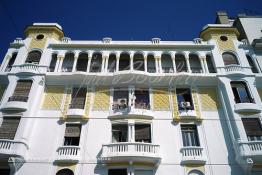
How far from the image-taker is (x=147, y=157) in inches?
663

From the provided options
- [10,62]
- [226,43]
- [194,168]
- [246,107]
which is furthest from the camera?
[226,43]

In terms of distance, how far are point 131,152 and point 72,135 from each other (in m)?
4.66

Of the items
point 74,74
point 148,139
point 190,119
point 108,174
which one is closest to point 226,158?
point 190,119

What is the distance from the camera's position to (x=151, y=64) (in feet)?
76.1

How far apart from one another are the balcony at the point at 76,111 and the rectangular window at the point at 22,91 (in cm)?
335

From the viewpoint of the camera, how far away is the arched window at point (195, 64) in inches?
891

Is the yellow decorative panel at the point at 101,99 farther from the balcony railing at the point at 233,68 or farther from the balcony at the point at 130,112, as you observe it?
the balcony railing at the point at 233,68

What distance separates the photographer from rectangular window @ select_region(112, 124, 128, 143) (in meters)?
18.9

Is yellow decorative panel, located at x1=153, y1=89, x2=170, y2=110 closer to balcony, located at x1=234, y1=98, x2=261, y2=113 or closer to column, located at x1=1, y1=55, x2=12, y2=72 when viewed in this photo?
balcony, located at x1=234, y1=98, x2=261, y2=113

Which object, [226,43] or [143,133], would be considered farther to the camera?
[226,43]

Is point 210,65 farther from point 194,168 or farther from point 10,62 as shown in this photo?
point 10,62


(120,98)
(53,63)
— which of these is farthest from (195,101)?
(53,63)

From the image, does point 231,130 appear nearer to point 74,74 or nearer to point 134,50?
point 134,50

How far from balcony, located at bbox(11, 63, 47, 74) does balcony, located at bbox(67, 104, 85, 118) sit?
3.99 m
